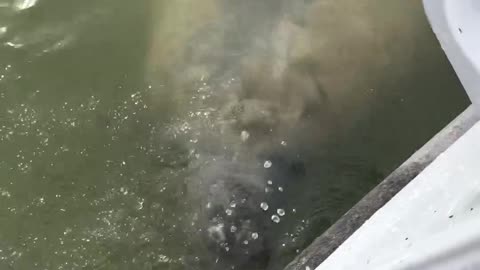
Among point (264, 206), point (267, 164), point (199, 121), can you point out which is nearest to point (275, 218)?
point (264, 206)

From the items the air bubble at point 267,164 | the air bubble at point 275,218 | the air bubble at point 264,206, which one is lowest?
the air bubble at point 275,218

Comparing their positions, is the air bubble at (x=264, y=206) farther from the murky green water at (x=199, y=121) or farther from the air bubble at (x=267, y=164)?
the air bubble at (x=267, y=164)

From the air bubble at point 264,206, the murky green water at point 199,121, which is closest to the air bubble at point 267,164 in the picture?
the murky green water at point 199,121

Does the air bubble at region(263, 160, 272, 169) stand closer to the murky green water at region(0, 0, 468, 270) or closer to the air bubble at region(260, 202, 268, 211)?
the murky green water at region(0, 0, 468, 270)

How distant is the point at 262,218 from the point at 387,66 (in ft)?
2.22

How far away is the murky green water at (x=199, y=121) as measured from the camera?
200 centimetres

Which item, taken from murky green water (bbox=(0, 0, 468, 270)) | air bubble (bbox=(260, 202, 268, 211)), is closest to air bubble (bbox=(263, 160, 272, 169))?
murky green water (bbox=(0, 0, 468, 270))

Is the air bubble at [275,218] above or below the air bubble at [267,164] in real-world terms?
below

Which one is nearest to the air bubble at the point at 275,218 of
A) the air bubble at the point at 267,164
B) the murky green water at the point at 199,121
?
the murky green water at the point at 199,121

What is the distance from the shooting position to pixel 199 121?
212 centimetres

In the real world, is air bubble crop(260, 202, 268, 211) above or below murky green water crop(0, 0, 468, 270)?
below

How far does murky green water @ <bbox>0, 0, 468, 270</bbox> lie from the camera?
78.9 inches

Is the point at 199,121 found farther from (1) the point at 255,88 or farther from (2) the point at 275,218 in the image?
(2) the point at 275,218

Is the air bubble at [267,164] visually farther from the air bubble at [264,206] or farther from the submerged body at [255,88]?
the air bubble at [264,206]
